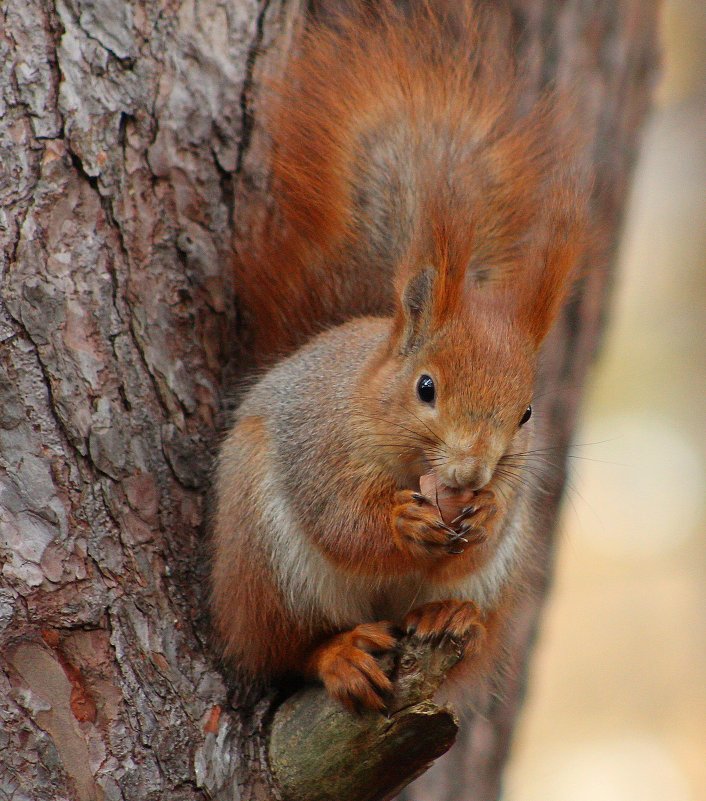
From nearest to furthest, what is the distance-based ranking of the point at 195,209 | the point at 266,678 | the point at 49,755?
the point at 49,755, the point at 266,678, the point at 195,209

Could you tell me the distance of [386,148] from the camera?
5.69 ft

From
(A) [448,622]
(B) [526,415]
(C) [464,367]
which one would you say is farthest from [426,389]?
(A) [448,622]

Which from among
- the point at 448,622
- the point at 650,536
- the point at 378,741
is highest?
the point at 448,622

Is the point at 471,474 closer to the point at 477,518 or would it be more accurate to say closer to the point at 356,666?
the point at 477,518

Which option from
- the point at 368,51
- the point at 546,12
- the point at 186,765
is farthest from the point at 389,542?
the point at 546,12

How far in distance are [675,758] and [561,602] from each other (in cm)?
89

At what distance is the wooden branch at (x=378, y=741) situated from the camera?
1.29 m

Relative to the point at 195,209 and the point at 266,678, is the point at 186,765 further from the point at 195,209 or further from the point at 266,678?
the point at 195,209

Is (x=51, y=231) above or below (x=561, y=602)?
above

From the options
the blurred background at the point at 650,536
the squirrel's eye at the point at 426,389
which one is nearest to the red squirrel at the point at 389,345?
the squirrel's eye at the point at 426,389

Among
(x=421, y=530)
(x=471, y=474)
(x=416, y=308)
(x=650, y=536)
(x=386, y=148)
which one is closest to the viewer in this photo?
(x=471, y=474)

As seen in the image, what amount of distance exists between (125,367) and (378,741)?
0.71 m

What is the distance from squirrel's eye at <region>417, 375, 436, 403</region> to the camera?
4.71ft

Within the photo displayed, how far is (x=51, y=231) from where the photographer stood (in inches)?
58.9
